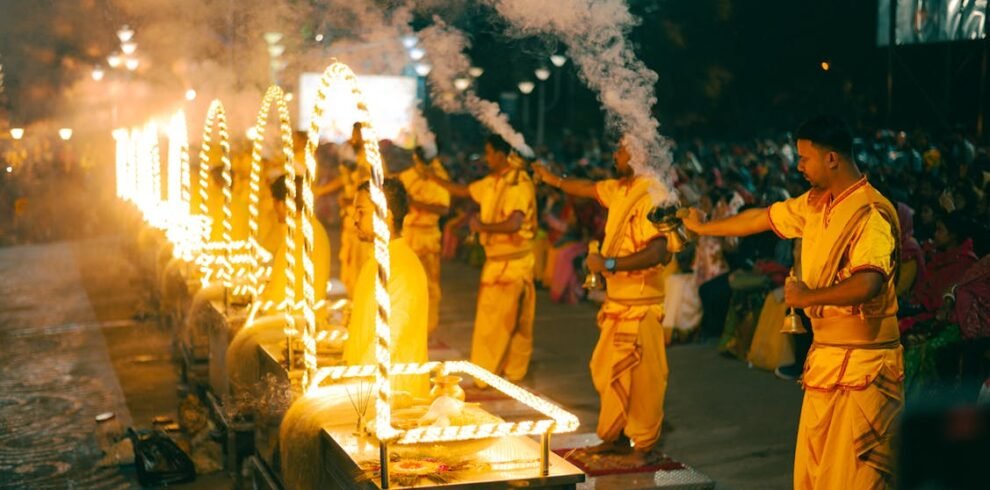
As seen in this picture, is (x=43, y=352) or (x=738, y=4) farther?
(x=738, y=4)

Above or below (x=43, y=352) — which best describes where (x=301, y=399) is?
above

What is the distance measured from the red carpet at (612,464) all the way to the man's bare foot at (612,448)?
31mm

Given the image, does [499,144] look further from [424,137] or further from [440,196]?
[424,137]

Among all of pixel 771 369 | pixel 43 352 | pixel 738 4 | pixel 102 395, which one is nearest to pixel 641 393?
pixel 771 369

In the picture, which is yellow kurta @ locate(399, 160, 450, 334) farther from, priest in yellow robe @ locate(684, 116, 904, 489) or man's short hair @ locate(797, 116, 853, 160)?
man's short hair @ locate(797, 116, 853, 160)

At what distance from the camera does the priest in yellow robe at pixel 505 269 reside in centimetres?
916

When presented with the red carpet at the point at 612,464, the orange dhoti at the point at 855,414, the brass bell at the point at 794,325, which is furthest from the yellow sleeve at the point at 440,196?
the orange dhoti at the point at 855,414

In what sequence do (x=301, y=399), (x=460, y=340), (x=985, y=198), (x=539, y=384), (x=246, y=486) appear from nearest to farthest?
(x=301, y=399) → (x=246, y=486) → (x=539, y=384) → (x=985, y=198) → (x=460, y=340)

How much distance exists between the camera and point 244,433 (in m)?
6.91

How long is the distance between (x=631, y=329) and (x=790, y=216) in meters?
1.95

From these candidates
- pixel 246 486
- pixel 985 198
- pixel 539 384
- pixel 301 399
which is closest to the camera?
pixel 301 399

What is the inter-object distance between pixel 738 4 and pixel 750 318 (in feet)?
54.9

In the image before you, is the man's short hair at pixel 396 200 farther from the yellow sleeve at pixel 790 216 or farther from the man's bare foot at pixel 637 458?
the man's bare foot at pixel 637 458

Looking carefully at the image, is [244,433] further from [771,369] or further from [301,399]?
[771,369]
